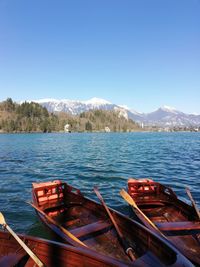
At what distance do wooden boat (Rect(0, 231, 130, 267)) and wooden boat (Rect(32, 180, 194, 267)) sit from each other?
0.95 m

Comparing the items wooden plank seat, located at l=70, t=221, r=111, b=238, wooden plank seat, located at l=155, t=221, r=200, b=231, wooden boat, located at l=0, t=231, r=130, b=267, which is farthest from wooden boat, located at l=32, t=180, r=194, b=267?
wooden plank seat, located at l=155, t=221, r=200, b=231

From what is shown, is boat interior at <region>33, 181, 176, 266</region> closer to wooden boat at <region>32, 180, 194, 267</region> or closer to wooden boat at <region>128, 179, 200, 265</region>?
wooden boat at <region>32, 180, 194, 267</region>

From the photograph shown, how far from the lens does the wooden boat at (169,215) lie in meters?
9.74

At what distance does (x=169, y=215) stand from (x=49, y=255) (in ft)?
26.3

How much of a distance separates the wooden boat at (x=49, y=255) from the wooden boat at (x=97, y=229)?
0.95m

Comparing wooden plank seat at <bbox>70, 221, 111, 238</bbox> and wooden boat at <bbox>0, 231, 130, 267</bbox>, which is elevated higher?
wooden boat at <bbox>0, 231, 130, 267</bbox>

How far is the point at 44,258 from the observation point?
727 cm

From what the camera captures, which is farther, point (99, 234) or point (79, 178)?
point (79, 178)

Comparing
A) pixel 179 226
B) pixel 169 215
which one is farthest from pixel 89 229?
pixel 169 215

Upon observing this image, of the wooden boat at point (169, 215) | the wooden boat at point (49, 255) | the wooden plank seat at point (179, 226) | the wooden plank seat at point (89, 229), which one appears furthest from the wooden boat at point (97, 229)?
the wooden plank seat at point (179, 226)

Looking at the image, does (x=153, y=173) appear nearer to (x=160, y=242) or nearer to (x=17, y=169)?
(x=17, y=169)

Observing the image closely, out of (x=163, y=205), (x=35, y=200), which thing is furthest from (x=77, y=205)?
(x=163, y=205)

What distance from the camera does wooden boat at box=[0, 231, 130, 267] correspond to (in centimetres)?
651

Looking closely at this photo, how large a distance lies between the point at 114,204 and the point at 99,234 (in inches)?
278
